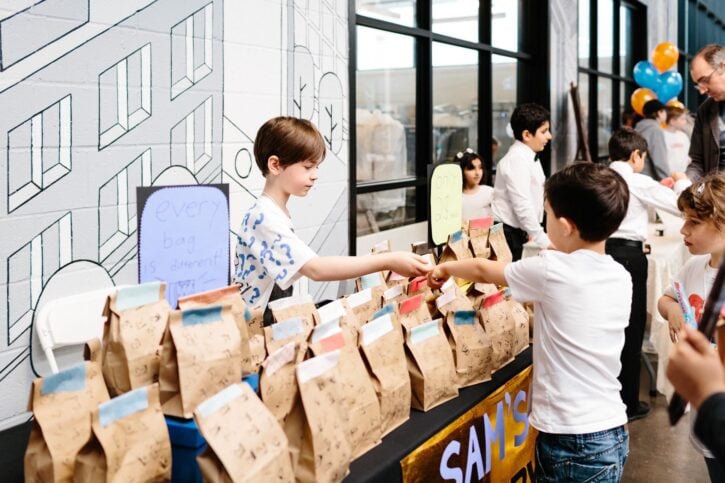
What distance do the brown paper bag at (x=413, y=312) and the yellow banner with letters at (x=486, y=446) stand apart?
9.4 inches

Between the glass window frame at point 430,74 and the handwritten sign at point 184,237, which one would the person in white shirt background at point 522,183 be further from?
the handwritten sign at point 184,237

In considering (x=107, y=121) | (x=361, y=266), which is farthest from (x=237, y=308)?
(x=107, y=121)

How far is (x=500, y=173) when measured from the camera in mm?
4008

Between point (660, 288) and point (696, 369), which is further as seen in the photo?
point (660, 288)

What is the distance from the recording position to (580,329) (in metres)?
1.59

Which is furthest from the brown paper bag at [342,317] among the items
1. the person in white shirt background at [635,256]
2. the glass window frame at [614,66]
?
the glass window frame at [614,66]

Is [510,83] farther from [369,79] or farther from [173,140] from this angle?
[173,140]

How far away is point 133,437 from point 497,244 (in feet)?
4.49

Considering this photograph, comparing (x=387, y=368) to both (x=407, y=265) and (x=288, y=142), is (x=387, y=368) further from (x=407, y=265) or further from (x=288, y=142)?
(x=288, y=142)

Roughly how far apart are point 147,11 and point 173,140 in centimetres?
42

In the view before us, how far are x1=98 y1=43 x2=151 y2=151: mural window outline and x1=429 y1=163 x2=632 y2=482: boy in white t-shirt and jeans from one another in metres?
1.29

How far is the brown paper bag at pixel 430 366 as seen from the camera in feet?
5.20

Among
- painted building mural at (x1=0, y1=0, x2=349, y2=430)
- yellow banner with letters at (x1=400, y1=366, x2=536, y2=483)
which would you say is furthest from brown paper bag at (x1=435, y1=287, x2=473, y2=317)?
painted building mural at (x1=0, y1=0, x2=349, y2=430)

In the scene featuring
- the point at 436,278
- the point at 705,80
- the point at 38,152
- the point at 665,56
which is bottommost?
the point at 436,278
